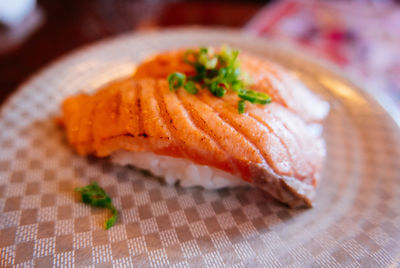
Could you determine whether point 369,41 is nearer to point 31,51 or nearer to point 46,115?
point 46,115

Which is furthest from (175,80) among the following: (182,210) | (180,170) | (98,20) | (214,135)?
(98,20)

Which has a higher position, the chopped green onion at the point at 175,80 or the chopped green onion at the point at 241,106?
the chopped green onion at the point at 175,80

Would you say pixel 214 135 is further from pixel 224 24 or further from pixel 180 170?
pixel 224 24

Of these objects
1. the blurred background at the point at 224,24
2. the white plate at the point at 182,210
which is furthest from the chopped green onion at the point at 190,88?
the blurred background at the point at 224,24

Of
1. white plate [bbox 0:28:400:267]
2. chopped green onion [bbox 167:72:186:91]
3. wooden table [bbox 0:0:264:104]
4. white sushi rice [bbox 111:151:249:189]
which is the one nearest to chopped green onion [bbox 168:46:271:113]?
chopped green onion [bbox 167:72:186:91]

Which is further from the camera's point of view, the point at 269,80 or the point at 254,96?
the point at 269,80

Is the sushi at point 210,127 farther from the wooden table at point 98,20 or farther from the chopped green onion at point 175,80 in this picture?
the wooden table at point 98,20

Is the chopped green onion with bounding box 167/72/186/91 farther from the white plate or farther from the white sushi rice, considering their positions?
the white plate
